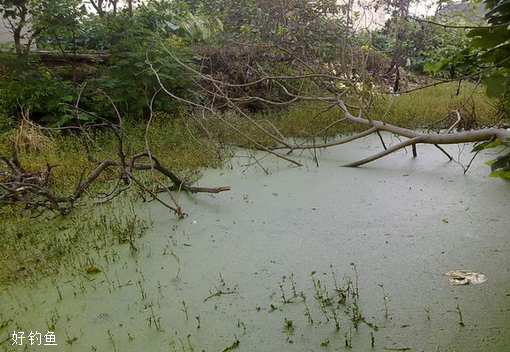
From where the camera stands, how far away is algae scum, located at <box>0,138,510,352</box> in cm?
156

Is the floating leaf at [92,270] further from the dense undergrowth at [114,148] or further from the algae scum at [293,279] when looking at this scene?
the dense undergrowth at [114,148]

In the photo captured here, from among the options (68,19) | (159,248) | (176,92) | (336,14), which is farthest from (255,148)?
(336,14)

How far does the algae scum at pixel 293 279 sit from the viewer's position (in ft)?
5.12

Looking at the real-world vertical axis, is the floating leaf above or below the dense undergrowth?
below

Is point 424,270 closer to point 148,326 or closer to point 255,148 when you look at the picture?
point 148,326

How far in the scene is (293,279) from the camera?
193cm

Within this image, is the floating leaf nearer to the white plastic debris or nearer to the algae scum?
the algae scum

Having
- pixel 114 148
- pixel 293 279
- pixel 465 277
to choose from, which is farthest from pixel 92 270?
pixel 114 148

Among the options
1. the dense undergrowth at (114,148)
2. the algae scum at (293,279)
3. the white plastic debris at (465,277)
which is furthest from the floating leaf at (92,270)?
the white plastic debris at (465,277)

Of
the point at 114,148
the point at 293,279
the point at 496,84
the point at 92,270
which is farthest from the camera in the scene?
the point at 114,148

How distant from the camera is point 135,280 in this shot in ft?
6.65

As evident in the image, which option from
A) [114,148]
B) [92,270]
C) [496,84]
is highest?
[496,84]

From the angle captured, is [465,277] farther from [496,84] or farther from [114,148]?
[114,148]

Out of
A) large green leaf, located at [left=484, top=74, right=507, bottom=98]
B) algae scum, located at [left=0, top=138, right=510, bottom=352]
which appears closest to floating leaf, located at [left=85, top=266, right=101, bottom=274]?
algae scum, located at [left=0, top=138, right=510, bottom=352]
